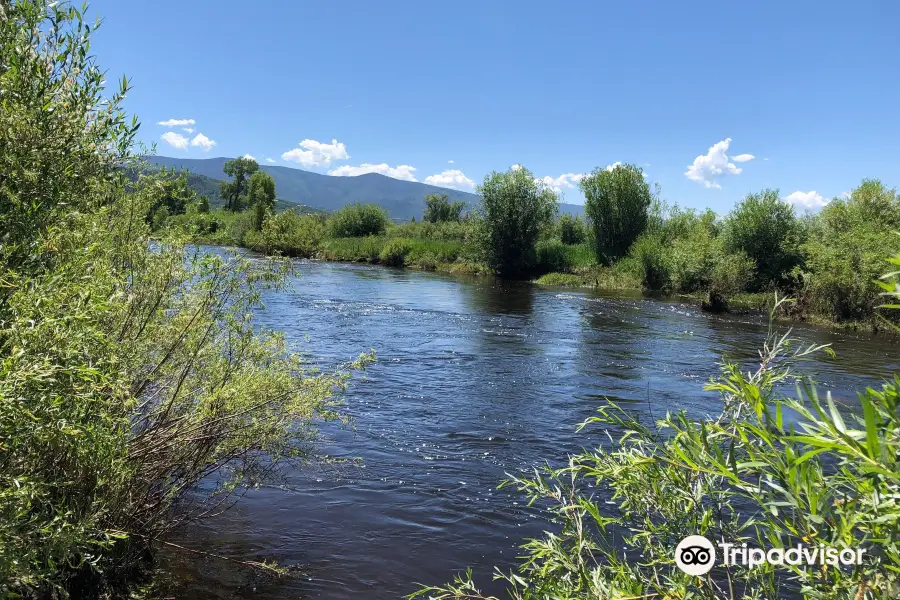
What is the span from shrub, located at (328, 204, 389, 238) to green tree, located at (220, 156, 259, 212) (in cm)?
5599

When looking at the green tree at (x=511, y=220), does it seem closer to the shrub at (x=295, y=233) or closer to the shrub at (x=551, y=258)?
the shrub at (x=551, y=258)

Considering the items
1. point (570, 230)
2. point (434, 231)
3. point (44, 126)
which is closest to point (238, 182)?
point (434, 231)

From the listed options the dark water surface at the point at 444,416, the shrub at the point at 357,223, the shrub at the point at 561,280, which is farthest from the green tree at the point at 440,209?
the dark water surface at the point at 444,416

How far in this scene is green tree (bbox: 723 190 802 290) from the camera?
33.8 meters

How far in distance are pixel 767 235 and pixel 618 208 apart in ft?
47.5

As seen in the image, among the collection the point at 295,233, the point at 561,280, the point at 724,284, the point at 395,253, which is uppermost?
the point at 295,233

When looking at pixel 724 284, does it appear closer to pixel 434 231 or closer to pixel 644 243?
pixel 644 243

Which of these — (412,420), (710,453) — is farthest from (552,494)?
(412,420)

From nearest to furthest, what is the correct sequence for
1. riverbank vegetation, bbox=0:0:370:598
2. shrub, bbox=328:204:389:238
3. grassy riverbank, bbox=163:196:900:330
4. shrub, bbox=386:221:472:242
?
riverbank vegetation, bbox=0:0:370:598 → grassy riverbank, bbox=163:196:900:330 → shrub, bbox=386:221:472:242 → shrub, bbox=328:204:389:238

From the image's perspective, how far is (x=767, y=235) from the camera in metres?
34.4

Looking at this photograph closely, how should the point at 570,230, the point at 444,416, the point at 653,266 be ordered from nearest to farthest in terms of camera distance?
the point at 444,416 < the point at 653,266 < the point at 570,230

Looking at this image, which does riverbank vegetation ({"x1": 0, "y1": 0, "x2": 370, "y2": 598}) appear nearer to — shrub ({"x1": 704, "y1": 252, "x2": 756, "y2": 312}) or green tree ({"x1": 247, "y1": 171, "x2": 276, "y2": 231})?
shrub ({"x1": 704, "y1": 252, "x2": 756, "y2": 312})

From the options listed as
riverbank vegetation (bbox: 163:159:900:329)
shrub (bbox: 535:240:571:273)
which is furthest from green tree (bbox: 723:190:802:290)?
shrub (bbox: 535:240:571:273)

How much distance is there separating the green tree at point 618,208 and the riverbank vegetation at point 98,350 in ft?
143
